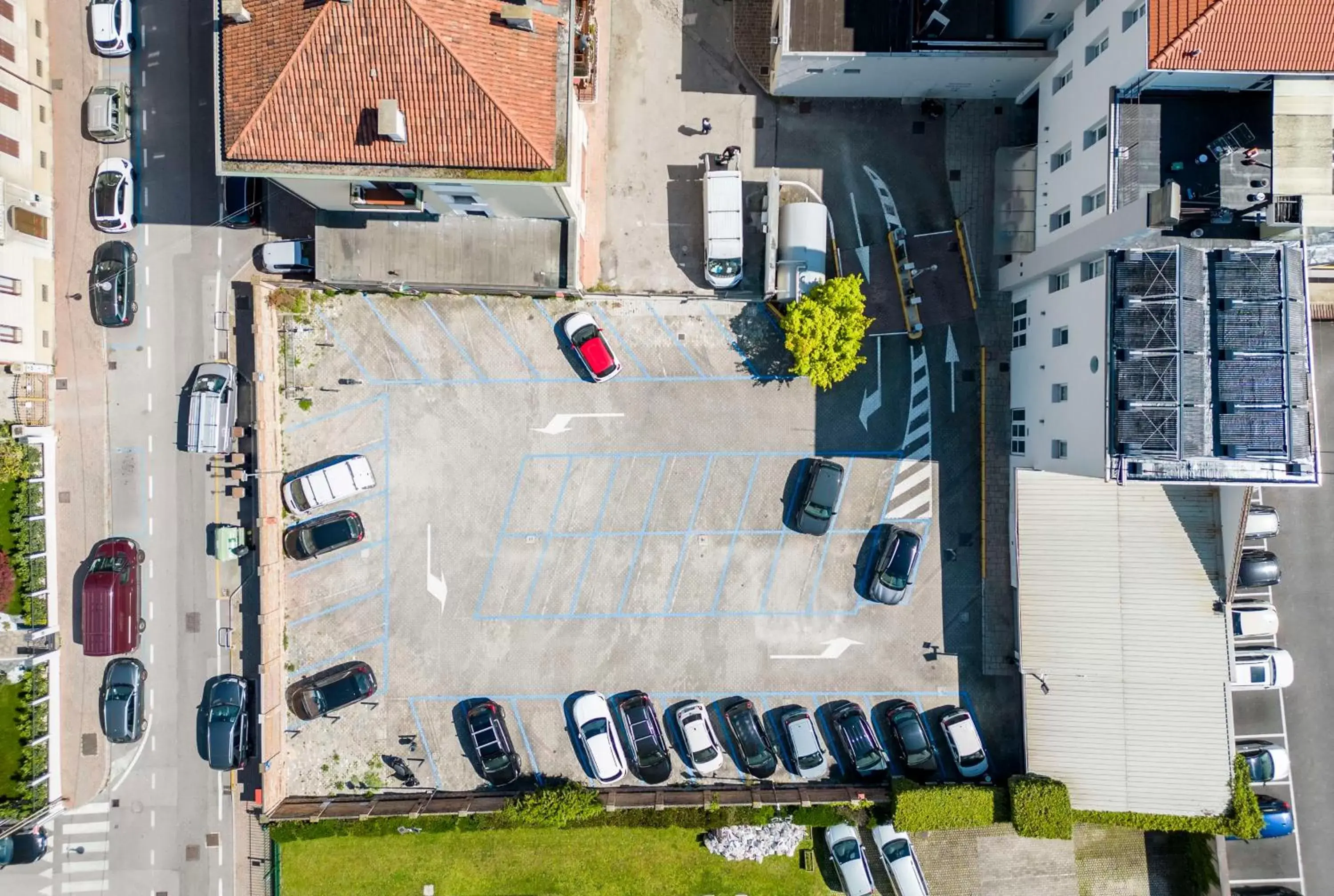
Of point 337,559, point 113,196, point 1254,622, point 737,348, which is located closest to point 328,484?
point 337,559

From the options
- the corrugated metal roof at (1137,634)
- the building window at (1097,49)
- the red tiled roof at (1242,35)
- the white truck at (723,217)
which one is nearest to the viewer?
the red tiled roof at (1242,35)

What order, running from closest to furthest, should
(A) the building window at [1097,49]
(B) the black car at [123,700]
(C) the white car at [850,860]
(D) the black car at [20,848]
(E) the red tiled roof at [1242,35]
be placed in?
(E) the red tiled roof at [1242,35] → (A) the building window at [1097,49] → (C) the white car at [850,860] → (B) the black car at [123,700] → (D) the black car at [20,848]

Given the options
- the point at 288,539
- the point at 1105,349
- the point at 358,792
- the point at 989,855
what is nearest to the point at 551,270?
the point at 288,539

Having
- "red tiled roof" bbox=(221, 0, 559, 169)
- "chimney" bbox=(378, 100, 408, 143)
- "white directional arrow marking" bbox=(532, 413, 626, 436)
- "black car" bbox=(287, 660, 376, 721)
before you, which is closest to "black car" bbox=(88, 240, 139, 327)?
"red tiled roof" bbox=(221, 0, 559, 169)

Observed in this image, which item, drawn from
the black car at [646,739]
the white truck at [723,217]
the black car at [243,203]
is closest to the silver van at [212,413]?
the black car at [243,203]

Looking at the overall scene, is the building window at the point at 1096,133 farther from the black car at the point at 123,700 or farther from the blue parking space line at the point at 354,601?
the black car at the point at 123,700

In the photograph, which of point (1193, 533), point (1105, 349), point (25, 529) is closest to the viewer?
point (1105, 349)

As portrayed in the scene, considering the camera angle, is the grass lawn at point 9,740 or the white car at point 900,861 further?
the grass lawn at point 9,740

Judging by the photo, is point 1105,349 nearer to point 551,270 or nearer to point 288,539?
point 551,270
